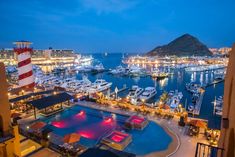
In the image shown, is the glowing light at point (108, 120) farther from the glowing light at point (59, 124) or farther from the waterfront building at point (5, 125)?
the waterfront building at point (5, 125)

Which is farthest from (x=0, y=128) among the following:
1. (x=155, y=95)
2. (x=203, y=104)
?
(x=155, y=95)

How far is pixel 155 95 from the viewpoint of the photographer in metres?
40.2

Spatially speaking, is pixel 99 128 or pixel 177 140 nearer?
pixel 177 140

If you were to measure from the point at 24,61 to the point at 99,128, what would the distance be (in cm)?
1079

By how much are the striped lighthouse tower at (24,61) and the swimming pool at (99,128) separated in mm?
4989

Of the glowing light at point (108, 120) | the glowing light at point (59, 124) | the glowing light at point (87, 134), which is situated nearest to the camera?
the glowing light at point (87, 134)

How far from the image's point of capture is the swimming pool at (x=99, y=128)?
14452 mm

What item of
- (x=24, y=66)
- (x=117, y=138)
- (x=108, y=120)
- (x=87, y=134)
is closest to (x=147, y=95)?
(x=108, y=120)

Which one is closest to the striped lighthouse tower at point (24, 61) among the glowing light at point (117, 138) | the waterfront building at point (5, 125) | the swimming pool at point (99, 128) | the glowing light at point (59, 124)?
the swimming pool at point (99, 128)

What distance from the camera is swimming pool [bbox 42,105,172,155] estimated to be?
47.4ft

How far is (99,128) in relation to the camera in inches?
703

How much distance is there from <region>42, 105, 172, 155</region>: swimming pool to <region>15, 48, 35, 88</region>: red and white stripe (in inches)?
191

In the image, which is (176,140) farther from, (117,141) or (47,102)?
(47,102)

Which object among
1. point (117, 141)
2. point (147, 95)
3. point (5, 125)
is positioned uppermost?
point (5, 125)
